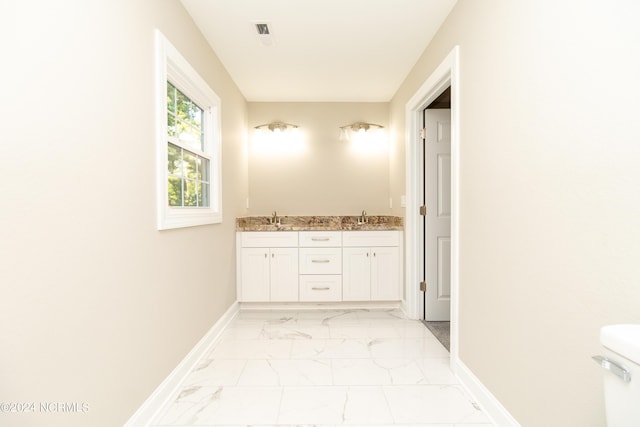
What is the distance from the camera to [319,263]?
11.7 feet

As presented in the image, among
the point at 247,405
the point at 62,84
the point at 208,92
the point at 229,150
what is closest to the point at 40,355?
the point at 62,84

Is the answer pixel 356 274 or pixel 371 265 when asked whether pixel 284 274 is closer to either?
pixel 356 274

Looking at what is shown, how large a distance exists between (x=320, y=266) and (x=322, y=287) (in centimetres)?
22

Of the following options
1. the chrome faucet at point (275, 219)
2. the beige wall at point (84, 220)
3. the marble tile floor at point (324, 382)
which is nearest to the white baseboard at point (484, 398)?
the marble tile floor at point (324, 382)

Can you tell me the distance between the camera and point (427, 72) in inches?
105

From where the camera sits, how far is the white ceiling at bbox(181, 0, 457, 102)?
7.14 ft

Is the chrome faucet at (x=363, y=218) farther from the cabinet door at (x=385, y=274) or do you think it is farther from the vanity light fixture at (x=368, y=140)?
the vanity light fixture at (x=368, y=140)

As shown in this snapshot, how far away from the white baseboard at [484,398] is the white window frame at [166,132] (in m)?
1.90

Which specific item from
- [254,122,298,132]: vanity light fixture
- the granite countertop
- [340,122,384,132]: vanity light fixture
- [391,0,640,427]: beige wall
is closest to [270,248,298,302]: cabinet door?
the granite countertop

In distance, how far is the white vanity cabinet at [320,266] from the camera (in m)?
3.56

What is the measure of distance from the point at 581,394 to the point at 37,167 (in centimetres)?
187

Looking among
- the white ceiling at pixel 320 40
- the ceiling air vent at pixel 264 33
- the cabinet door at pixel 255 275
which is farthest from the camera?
the cabinet door at pixel 255 275

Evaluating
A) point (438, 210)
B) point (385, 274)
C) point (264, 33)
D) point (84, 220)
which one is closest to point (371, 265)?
point (385, 274)

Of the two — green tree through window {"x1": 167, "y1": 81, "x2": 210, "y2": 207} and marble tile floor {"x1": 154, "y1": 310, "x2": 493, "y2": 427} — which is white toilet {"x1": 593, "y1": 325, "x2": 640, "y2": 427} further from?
green tree through window {"x1": 167, "y1": 81, "x2": 210, "y2": 207}
